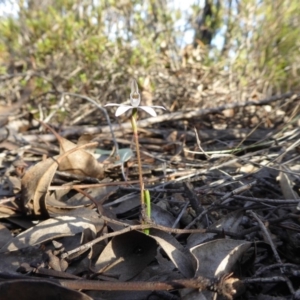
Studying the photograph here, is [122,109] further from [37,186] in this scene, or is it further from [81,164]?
[81,164]

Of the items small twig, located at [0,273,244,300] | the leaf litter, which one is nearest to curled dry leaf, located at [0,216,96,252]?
the leaf litter

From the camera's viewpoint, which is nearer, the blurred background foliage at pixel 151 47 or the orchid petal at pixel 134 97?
the orchid petal at pixel 134 97

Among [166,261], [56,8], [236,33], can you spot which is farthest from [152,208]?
[56,8]

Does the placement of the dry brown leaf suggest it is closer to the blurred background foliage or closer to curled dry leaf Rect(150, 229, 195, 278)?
curled dry leaf Rect(150, 229, 195, 278)

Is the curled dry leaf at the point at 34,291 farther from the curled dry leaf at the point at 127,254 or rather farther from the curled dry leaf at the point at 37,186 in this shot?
the curled dry leaf at the point at 37,186

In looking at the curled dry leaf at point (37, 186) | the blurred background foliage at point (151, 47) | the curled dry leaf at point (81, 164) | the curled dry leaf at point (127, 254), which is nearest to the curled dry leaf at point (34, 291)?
the curled dry leaf at point (127, 254)


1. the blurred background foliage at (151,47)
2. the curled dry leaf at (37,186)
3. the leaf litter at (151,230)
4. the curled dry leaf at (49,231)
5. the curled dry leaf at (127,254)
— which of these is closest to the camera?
the leaf litter at (151,230)
